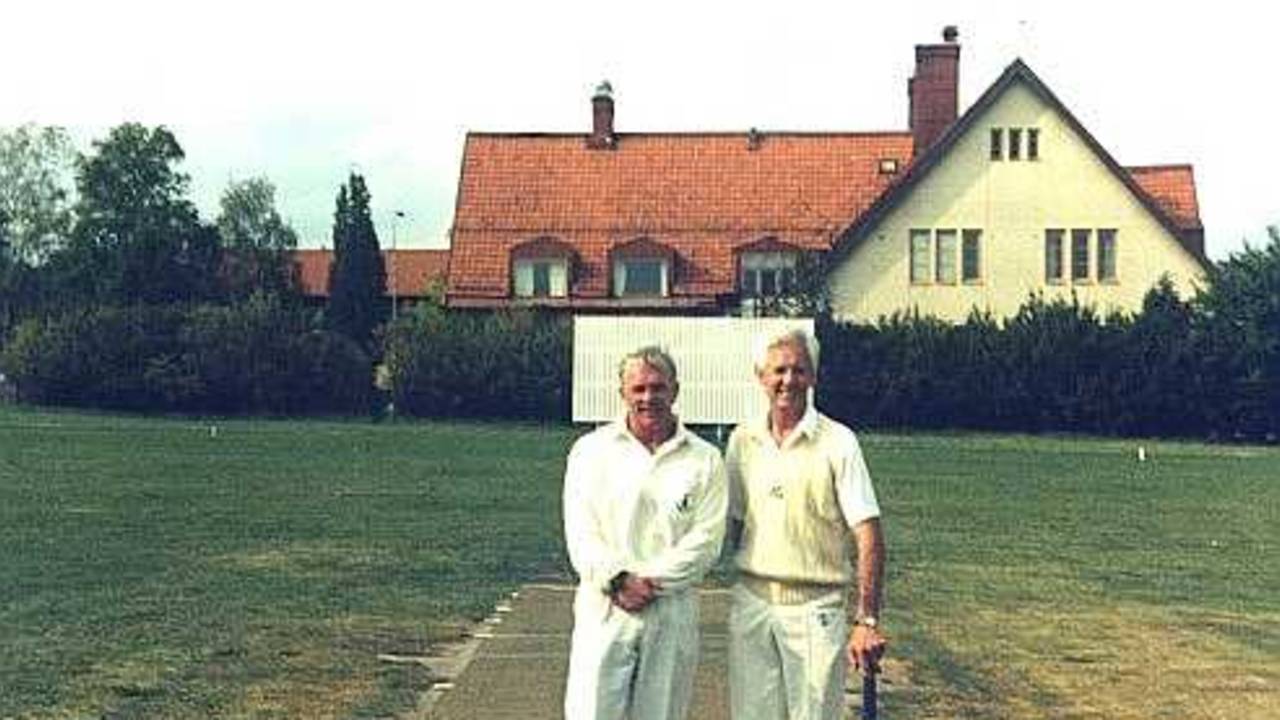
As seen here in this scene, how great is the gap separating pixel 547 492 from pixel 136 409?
36243mm

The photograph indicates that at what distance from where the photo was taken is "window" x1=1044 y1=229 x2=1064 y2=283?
69750mm

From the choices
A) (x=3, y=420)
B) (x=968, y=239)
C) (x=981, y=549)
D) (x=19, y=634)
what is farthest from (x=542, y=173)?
(x=19, y=634)

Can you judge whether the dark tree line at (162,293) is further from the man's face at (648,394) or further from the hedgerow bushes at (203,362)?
the man's face at (648,394)

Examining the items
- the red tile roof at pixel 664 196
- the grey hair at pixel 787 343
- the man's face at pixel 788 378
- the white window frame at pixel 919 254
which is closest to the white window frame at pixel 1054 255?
the white window frame at pixel 919 254

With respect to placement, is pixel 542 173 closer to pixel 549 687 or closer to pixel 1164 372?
pixel 1164 372

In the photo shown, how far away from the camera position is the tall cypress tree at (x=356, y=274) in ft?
309

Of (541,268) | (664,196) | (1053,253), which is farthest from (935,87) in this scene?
(541,268)

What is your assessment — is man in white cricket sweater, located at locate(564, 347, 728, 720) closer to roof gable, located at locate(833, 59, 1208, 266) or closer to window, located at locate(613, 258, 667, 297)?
roof gable, located at locate(833, 59, 1208, 266)

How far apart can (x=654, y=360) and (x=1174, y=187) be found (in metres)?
70.0

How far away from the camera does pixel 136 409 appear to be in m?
67.8

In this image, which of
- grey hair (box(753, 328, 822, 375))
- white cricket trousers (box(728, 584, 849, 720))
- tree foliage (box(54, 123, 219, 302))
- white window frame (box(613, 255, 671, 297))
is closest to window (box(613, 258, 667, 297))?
white window frame (box(613, 255, 671, 297))

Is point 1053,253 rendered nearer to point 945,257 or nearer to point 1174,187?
point 945,257

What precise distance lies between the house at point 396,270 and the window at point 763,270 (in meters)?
33.8

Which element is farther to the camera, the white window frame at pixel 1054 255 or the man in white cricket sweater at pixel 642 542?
the white window frame at pixel 1054 255
